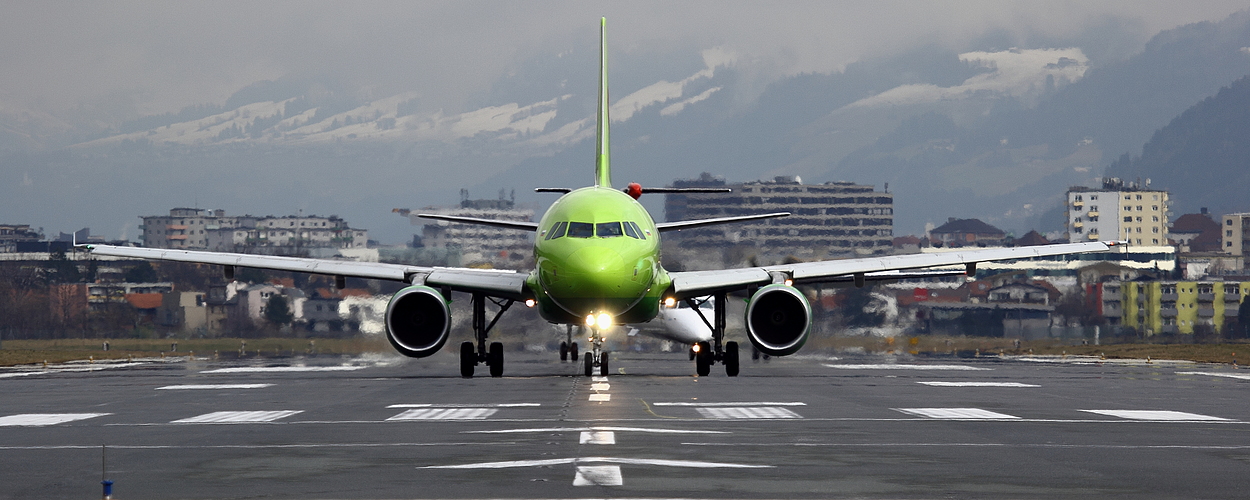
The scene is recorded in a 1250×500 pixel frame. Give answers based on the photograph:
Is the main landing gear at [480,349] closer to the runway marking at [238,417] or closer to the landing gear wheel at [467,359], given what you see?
the landing gear wheel at [467,359]

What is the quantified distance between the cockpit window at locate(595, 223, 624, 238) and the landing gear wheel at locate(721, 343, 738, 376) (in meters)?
7.36

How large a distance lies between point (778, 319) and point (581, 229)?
5.67m

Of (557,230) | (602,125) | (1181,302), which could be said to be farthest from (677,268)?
(1181,302)

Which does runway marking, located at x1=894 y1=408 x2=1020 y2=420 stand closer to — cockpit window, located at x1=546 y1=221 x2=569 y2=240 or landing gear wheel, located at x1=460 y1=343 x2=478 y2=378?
cockpit window, located at x1=546 y1=221 x2=569 y2=240

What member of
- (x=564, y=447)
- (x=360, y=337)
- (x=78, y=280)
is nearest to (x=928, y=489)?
(x=564, y=447)

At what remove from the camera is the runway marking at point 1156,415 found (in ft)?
78.9

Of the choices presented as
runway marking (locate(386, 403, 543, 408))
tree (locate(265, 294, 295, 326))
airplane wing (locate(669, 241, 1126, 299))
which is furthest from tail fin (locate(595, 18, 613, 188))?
tree (locate(265, 294, 295, 326))

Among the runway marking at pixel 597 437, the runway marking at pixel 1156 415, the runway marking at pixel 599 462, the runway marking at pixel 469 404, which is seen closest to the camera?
the runway marking at pixel 599 462

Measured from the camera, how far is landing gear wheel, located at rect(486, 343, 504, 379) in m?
38.1

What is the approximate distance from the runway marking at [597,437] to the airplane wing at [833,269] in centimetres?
1545

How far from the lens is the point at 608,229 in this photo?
32125 millimetres

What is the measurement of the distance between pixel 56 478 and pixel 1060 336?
97.5 metres

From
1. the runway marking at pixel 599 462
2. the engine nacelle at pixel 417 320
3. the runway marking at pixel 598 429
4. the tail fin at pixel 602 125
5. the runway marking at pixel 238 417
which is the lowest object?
the runway marking at pixel 238 417

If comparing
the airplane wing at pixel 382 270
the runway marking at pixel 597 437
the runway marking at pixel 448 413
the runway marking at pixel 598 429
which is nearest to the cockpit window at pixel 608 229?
the airplane wing at pixel 382 270
